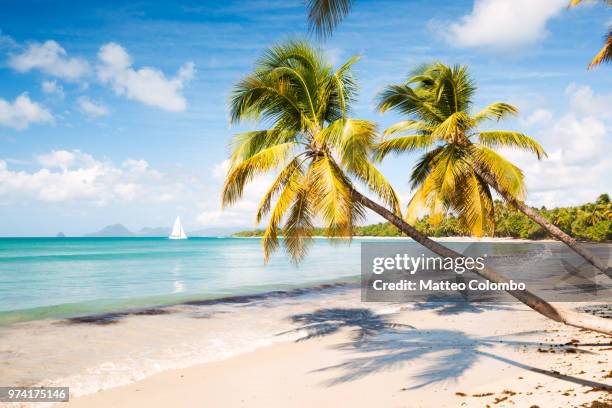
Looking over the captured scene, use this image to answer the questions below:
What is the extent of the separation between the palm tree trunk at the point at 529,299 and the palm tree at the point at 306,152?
0.06 feet

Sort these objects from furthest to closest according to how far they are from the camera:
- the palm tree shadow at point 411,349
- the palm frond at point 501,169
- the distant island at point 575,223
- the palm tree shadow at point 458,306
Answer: the distant island at point 575,223, the palm tree shadow at point 458,306, the palm frond at point 501,169, the palm tree shadow at point 411,349

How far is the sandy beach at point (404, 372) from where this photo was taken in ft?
20.5

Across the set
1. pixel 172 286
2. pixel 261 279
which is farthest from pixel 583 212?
pixel 172 286

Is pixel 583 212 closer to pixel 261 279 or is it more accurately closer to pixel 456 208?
pixel 261 279

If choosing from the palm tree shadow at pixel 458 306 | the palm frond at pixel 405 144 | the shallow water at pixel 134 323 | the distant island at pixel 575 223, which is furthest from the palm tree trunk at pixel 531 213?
the distant island at pixel 575 223

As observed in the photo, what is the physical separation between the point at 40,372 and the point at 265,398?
4780 mm

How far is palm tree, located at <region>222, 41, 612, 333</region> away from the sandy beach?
1.80 meters

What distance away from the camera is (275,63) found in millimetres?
8219

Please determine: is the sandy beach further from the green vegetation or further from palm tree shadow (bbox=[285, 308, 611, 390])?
the green vegetation

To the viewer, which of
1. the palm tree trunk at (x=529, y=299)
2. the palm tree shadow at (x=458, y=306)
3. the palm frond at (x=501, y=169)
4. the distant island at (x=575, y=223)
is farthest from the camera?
the distant island at (x=575, y=223)

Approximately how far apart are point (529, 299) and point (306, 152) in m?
4.14

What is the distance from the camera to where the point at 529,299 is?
5.61 m

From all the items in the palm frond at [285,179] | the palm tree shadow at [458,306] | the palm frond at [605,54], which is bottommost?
the palm tree shadow at [458,306]

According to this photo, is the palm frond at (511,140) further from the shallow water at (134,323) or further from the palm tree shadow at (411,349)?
the shallow water at (134,323)
